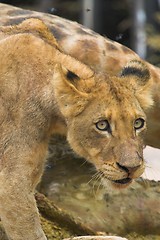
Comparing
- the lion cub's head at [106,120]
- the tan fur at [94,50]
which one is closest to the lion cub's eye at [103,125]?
the lion cub's head at [106,120]

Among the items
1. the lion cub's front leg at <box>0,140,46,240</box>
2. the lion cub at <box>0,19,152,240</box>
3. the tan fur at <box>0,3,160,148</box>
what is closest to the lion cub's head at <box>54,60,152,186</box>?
the lion cub at <box>0,19,152,240</box>

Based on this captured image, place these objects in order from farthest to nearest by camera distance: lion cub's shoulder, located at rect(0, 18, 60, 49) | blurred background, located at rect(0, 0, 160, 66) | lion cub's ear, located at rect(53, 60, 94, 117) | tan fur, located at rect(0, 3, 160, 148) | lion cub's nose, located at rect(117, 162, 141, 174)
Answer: blurred background, located at rect(0, 0, 160, 66) < tan fur, located at rect(0, 3, 160, 148) < lion cub's shoulder, located at rect(0, 18, 60, 49) < lion cub's ear, located at rect(53, 60, 94, 117) < lion cub's nose, located at rect(117, 162, 141, 174)

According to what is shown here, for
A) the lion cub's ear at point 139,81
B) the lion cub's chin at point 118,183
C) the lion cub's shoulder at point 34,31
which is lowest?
the lion cub's chin at point 118,183

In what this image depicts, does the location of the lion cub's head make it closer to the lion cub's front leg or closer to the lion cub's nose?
the lion cub's nose

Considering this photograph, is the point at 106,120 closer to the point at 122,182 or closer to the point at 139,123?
the point at 139,123

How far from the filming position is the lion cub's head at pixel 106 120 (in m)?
5.05

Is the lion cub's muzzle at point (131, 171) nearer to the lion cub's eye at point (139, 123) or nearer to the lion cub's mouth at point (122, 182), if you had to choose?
the lion cub's mouth at point (122, 182)

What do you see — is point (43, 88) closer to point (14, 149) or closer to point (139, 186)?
point (14, 149)

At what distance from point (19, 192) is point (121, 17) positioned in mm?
7278

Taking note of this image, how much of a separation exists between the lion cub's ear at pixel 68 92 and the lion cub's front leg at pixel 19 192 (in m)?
0.30

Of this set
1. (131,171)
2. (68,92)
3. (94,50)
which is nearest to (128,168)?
(131,171)

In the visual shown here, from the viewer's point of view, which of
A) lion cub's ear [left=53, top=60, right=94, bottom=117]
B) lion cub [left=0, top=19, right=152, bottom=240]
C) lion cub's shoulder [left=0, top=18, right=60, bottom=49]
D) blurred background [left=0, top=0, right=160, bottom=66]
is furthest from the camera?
blurred background [left=0, top=0, right=160, bottom=66]

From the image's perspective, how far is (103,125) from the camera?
5121 mm

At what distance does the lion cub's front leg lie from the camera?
5.27 metres
